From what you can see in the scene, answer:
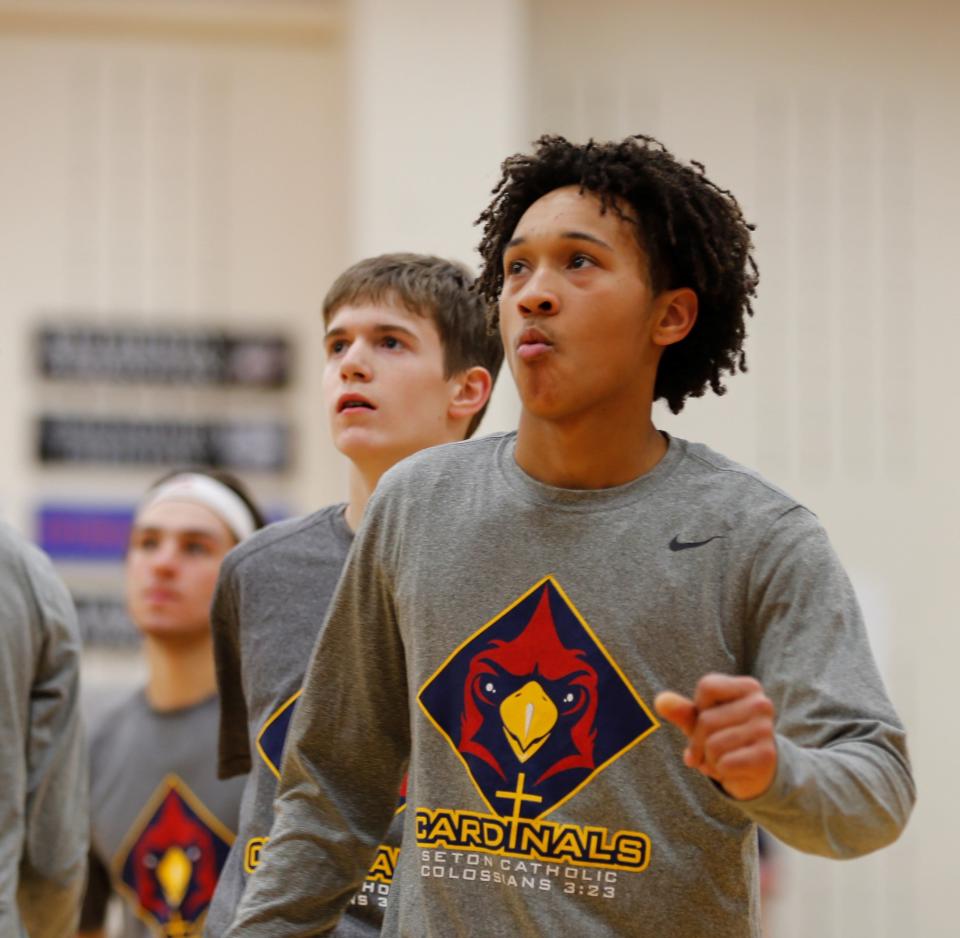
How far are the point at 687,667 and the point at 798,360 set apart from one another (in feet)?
19.1

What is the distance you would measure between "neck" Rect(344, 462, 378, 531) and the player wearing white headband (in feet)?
4.58

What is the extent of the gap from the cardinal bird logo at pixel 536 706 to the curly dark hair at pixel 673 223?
470 millimetres

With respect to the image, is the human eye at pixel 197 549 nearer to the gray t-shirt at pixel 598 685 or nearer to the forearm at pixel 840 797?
the gray t-shirt at pixel 598 685

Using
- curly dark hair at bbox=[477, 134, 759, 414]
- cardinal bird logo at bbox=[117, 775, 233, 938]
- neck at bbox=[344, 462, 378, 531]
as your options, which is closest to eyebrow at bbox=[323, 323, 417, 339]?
neck at bbox=[344, 462, 378, 531]

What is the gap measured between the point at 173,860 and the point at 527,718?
8.33 feet

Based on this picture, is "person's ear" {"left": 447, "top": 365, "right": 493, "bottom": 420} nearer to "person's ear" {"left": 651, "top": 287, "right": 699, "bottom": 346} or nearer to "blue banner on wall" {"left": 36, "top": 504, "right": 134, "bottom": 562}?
"person's ear" {"left": 651, "top": 287, "right": 699, "bottom": 346}

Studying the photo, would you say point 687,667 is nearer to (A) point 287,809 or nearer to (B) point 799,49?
(A) point 287,809

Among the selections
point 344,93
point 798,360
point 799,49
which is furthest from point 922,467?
point 344,93

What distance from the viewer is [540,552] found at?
7.57ft

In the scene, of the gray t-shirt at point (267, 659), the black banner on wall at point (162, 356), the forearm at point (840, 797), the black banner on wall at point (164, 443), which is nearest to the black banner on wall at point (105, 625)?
the black banner on wall at point (164, 443)

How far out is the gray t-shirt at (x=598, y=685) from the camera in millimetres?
2141

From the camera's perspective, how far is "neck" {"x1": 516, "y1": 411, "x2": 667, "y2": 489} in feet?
7.71

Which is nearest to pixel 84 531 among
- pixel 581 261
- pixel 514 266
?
pixel 514 266

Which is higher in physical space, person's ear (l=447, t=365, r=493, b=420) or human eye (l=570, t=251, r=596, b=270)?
human eye (l=570, t=251, r=596, b=270)
